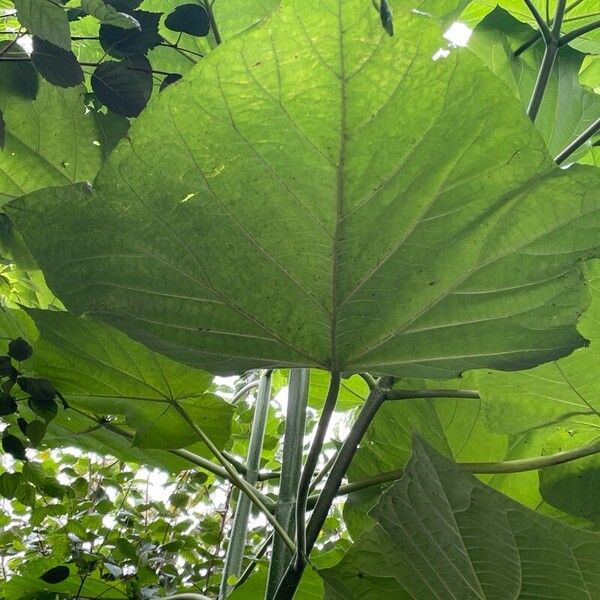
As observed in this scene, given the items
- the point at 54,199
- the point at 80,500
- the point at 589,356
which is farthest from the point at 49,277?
the point at 80,500

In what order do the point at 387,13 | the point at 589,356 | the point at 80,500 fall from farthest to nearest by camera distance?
the point at 80,500 < the point at 589,356 < the point at 387,13

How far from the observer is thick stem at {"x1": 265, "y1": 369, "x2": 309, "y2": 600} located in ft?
1.83

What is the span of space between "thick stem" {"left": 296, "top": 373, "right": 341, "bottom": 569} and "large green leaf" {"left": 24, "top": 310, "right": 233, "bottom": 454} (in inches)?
5.5

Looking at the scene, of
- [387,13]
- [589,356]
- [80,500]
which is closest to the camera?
[387,13]

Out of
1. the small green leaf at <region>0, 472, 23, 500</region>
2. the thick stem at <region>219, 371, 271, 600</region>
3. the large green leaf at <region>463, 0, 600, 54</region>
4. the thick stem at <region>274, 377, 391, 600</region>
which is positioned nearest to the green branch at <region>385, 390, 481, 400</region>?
the thick stem at <region>274, 377, 391, 600</region>

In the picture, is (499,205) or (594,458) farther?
(594,458)

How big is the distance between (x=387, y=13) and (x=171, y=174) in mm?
126

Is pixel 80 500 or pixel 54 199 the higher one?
pixel 80 500

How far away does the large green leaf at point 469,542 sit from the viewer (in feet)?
1.26

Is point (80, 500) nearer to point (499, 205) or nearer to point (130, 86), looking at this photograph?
point (130, 86)

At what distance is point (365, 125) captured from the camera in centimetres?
33

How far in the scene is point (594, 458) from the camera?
0.55 metres

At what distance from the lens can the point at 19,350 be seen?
60cm

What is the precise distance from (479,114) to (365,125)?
0.05 m
